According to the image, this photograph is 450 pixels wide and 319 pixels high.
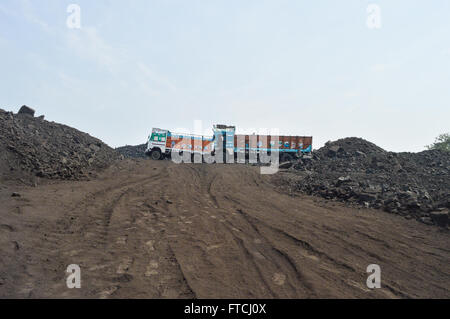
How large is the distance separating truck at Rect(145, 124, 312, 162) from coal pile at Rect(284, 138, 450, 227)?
3753mm

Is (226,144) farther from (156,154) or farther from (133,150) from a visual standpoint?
(133,150)

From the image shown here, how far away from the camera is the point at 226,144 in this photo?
92.1 ft

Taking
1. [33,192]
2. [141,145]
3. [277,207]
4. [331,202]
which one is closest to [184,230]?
[277,207]

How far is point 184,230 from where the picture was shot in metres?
6.71

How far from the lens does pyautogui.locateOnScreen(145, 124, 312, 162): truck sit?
26250mm

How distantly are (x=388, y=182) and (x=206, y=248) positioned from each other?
459 inches

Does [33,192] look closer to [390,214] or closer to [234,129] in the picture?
[390,214]

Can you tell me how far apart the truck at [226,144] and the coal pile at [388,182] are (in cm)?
375

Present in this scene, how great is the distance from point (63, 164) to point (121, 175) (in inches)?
119

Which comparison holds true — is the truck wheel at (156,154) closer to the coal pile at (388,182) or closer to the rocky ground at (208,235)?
the rocky ground at (208,235)

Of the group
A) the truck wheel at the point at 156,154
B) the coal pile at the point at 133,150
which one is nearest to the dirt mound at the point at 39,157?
the truck wheel at the point at 156,154

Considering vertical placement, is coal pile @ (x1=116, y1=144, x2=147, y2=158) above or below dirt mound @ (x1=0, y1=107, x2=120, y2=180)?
above

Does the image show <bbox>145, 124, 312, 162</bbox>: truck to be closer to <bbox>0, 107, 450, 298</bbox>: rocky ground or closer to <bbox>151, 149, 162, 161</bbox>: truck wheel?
<bbox>151, 149, 162, 161</bbox>: truck wheel

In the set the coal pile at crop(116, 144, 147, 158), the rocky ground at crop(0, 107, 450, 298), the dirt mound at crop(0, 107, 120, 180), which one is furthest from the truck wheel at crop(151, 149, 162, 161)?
the rocky ground at crop(0, 107, 450, 298)
